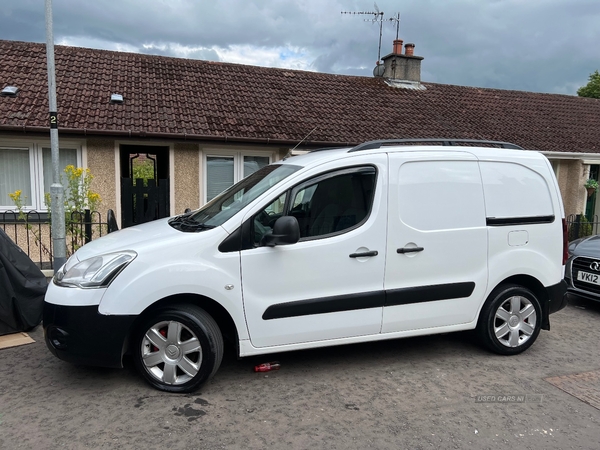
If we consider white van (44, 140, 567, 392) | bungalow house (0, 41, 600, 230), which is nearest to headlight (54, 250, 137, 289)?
white van (44, 140, 567, 392)

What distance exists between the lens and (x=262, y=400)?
3621 mm

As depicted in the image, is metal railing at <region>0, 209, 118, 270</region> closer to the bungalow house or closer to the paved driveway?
the bungalow house

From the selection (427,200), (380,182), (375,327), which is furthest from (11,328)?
(427,200)

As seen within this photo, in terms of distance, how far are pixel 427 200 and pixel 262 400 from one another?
7.21 ft

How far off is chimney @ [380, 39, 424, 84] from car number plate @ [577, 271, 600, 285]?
9.89 meters

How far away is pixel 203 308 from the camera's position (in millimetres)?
3768

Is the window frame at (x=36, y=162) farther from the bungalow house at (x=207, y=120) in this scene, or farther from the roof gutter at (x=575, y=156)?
the roof gutter at (x=575, y=156)

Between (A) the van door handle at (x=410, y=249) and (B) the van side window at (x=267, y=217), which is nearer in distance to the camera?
(B) the van side window at (x=267, y=217)

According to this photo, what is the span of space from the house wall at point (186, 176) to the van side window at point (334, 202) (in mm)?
6419

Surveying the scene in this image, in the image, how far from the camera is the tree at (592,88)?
32684mm

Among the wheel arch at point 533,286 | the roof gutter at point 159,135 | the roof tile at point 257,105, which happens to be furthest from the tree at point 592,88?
the wheel arch at point 533,286

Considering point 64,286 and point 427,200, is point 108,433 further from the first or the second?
point 427,200

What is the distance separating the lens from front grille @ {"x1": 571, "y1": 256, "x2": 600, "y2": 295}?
602 centimetres

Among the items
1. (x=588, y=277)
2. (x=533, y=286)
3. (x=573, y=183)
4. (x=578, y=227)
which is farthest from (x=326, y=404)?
(x=573, y=183)
